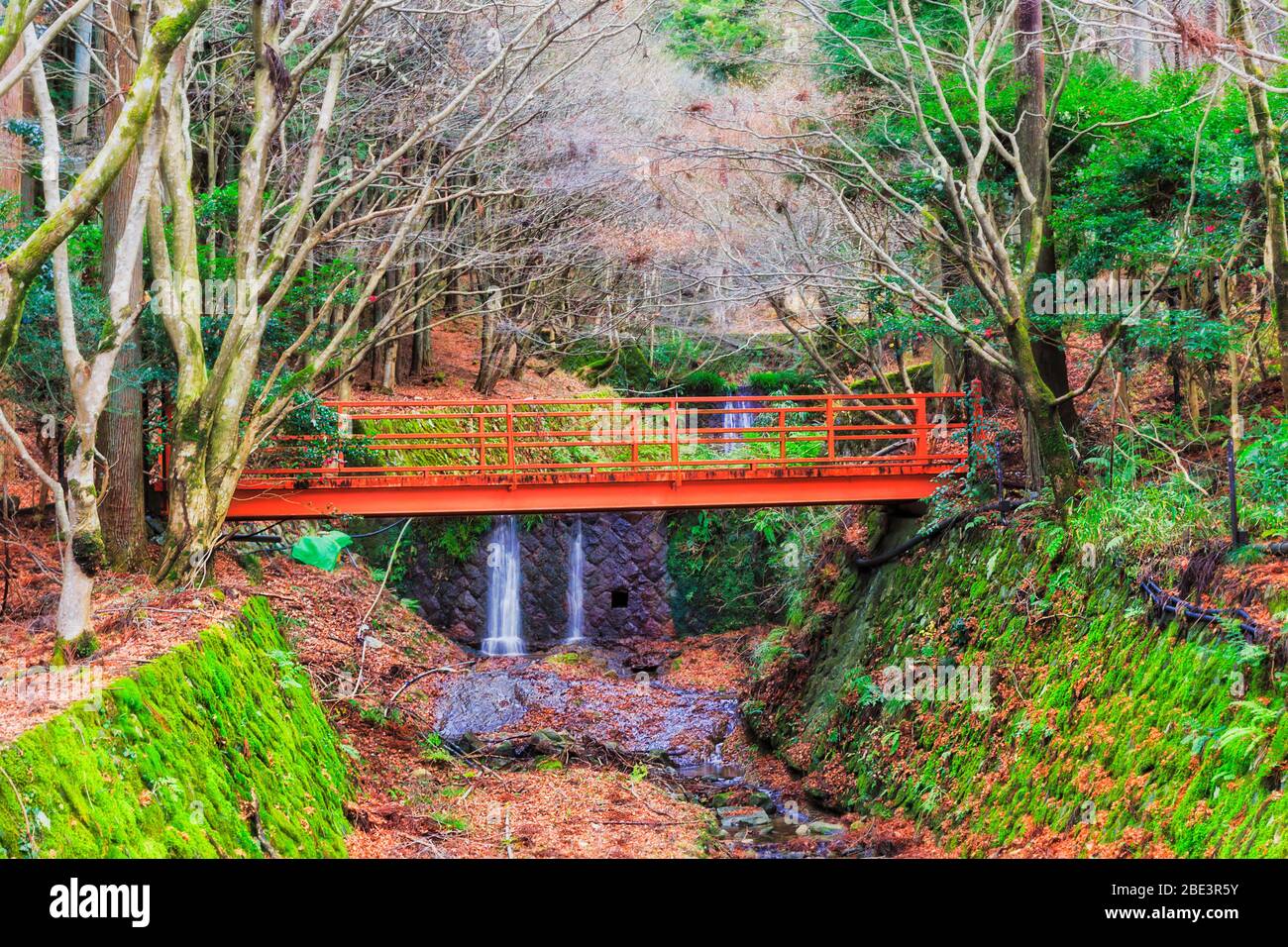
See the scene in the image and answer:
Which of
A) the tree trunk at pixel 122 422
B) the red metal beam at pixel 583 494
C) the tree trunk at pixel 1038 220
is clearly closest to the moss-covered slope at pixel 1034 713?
the tree trunk at pixel 1038 220

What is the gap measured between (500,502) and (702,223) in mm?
8339

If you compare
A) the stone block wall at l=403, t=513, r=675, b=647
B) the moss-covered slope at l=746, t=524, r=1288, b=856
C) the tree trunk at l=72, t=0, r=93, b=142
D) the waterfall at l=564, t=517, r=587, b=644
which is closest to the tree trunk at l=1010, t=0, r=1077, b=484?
the moss-covered slope at l=746, t=524, r=1288, b=856

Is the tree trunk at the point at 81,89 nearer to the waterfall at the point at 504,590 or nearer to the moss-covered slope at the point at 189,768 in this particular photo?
the waterfall at the point at 504,590

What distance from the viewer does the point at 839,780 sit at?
13008 millimetres

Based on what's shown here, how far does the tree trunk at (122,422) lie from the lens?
11453 mm

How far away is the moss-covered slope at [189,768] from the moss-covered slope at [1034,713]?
5673 mm

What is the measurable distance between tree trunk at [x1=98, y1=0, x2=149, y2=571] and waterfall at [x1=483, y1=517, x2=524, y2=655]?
1047 cm

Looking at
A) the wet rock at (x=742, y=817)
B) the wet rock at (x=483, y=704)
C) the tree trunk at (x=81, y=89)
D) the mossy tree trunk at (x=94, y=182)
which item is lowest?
the wet rock at (x=742, y=817)

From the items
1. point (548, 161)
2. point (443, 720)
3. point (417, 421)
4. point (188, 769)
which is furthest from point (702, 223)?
point (188, 769)

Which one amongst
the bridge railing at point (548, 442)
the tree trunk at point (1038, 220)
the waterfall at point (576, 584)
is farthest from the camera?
the waterfall at point (576, 584)

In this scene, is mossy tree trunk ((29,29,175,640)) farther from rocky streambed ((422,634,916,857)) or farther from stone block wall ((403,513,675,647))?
stone block wall ((403,513,675,647))

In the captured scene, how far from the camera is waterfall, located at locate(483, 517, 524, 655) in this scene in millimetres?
21891

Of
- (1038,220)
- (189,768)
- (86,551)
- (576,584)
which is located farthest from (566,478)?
(576,584)

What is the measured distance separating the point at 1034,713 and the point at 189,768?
23.1 ft
